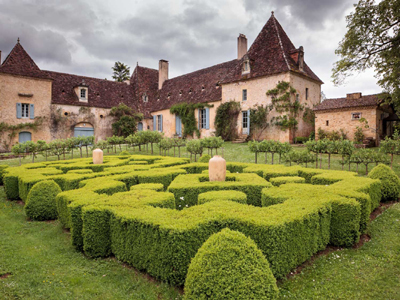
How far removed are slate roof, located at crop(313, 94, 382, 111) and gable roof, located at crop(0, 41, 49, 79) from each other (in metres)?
28.4

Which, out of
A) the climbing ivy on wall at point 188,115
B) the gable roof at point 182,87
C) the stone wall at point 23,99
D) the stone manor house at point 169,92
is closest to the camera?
the stone manor house at point 169,92

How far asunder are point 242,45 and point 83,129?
20480mm

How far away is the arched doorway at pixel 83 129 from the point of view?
31.1m

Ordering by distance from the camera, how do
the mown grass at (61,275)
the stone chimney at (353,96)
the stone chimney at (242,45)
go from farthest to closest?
the stone chimney at (242,45) < the stone chimney at (353,96) < the mown grass at (61,275)

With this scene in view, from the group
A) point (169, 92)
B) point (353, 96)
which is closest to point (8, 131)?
point (169, 92)

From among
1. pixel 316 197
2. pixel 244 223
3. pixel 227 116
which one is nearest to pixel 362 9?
pixel 227 116

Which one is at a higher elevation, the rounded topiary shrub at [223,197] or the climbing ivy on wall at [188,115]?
the climbing ivy on wall at [188,115]

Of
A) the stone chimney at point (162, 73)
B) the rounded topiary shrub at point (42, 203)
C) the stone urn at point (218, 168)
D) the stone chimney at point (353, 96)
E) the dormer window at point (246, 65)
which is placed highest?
the stone chimney at point (162, 73)

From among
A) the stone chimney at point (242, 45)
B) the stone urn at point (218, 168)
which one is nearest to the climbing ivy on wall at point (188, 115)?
the stone chimney at point (242, 45)

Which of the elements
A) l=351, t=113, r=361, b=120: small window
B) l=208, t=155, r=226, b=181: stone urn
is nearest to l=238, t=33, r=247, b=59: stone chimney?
l=351, t=113, r=361, b=120: small window

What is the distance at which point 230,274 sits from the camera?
3090mm

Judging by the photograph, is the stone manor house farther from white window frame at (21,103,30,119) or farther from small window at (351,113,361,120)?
small window at (351,113,361,120)

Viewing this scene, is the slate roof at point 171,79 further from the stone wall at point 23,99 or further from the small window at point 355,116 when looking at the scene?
the small window at point 355,116

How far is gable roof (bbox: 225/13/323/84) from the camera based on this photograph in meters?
25.1
